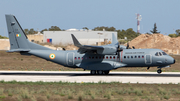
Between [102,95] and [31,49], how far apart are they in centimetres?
1999

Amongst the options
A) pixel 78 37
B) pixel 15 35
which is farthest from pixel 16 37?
pixel 78 37

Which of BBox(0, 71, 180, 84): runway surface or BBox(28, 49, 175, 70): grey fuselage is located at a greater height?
BBox(28, 49, 175, 70): grey fuselage

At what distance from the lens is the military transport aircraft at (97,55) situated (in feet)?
106

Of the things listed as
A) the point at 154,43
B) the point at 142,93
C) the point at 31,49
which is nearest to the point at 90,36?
the point at 154,43

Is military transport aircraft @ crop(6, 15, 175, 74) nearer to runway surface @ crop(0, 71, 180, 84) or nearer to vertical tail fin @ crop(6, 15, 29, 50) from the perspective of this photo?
vertical tail fin @ crop(6, 15, 29, 50)

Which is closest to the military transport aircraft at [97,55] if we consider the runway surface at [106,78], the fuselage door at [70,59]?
the fuselage door at [70,59]

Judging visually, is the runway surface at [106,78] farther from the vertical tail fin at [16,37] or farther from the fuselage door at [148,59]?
the vertical tail fin at [16,37]

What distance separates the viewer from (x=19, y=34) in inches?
1403

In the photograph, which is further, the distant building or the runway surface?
the distant building

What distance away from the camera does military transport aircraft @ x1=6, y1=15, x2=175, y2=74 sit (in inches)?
1275

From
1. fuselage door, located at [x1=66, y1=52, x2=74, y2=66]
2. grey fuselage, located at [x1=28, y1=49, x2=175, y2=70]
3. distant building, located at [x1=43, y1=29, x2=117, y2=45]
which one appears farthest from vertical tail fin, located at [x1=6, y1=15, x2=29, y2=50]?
distant building, located at [x1=43, y1=29, x2=117, y2=45]

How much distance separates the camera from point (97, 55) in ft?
111

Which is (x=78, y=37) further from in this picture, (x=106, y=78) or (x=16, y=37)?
(x=106, y=78)

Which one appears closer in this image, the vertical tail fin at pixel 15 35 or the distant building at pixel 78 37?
the vertical tail fin at pixel 15 35
